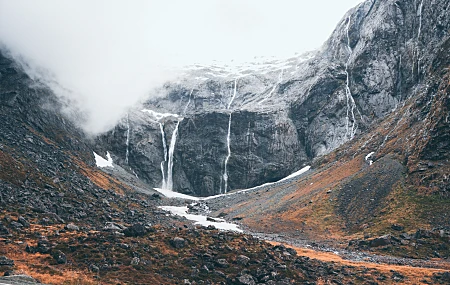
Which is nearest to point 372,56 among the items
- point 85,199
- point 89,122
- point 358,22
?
point 358,22

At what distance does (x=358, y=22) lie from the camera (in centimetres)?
15425

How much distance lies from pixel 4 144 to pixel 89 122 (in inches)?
2360

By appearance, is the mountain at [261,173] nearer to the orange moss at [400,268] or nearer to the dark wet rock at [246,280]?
the dark wet rock at [246,280]

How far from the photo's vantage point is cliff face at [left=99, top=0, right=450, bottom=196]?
436ft

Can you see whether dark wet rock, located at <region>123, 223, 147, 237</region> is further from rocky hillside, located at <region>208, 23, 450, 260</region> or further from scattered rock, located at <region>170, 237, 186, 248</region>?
rocky hillside, located at <region>208, 23, 450, 260</region>

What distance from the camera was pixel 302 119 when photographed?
149 metres

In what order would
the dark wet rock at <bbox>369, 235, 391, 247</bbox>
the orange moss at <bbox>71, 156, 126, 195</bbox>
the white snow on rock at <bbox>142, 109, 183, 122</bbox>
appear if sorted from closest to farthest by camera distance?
the dark wet rock at <bbox>369, 235, 391, 247</bbox>, the orange moss at <bbox>71, 156, 126, 195</bbox>, the white snow on rock at <bbox>142, 109, 183, 122</bbox>

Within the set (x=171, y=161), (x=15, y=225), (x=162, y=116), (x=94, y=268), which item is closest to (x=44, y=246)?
(x=94, y=268)

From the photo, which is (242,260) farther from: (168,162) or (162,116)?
(162,116)

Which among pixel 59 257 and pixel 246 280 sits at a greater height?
pixel 59 257

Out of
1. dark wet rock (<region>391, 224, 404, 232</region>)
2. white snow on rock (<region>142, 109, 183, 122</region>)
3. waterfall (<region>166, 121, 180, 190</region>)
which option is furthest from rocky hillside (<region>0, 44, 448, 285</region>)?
white snow on rock (<region>142, 109, 183, 122</region>)

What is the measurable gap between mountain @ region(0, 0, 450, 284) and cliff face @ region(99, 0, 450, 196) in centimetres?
49

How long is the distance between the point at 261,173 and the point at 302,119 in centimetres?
2763

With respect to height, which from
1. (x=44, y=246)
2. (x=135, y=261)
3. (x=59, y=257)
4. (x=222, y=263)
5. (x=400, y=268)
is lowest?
(x=400, y=268)
